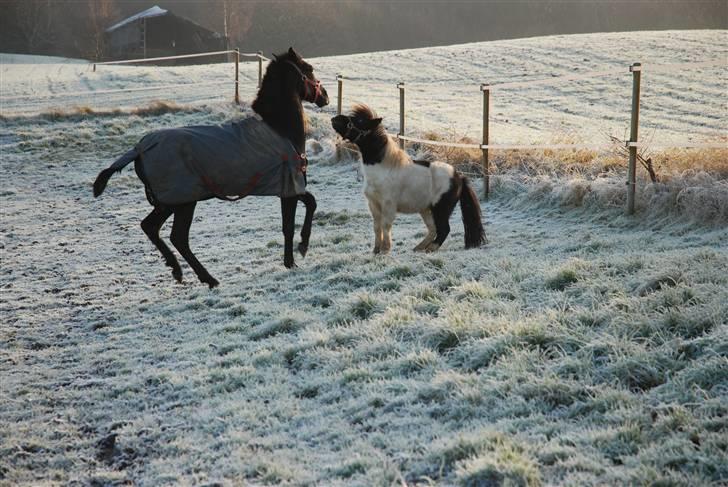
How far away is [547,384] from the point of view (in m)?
3.61

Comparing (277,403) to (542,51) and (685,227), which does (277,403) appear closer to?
(685,227)

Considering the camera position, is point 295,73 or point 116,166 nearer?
point 116,166

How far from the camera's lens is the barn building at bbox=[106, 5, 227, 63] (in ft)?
158

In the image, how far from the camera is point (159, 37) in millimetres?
48406

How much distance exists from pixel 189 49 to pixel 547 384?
4906 centimetres

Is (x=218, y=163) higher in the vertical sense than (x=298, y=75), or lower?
lower

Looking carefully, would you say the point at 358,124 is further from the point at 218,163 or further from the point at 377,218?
the point at 218,163

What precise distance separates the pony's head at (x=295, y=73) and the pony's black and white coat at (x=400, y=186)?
1.67 feet

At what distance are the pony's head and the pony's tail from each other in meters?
1.78

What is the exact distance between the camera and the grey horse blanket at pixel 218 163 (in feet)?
20.7

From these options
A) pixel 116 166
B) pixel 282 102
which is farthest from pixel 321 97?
pixel 116 166

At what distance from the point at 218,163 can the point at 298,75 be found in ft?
4.17

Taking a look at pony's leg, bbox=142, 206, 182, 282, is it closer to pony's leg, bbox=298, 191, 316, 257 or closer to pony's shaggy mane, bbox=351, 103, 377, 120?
pony's leg, bbox=298, 191, 316, 257

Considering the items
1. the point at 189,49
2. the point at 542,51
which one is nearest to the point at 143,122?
the point at 542,51
